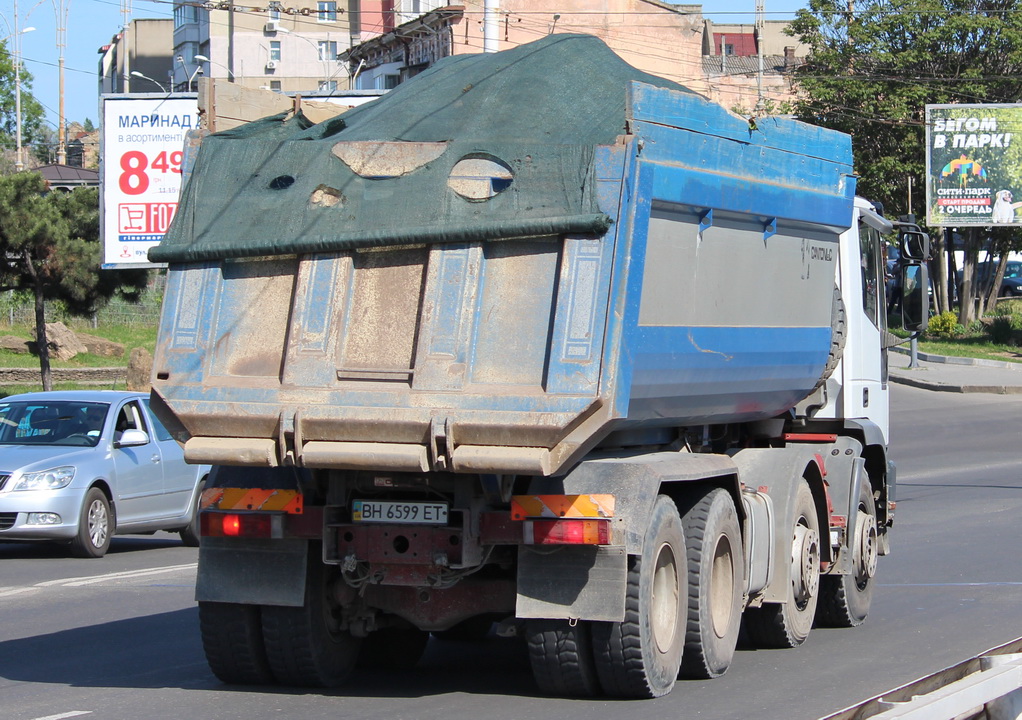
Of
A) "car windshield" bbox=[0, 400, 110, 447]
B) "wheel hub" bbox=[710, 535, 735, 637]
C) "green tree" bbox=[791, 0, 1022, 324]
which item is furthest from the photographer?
"green tree" bbox=[791, 0, 1022, 324]

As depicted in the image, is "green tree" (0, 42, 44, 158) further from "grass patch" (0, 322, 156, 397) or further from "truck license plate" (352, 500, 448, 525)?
"truck license plate" (352, 500, 448, 525)

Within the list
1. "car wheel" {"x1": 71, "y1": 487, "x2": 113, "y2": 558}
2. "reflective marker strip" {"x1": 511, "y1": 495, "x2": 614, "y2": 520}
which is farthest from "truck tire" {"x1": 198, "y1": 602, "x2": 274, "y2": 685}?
"car wheel" {"x1": 71, "y1": 487, "x2": 113, "y2": 558}

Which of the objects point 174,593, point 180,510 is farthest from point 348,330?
point 180,510

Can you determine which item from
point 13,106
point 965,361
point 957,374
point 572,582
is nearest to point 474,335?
point 572,582

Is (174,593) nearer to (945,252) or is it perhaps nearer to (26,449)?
(26,449)

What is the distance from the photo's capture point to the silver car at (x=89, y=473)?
44.7 ft

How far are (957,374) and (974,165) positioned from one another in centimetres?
717

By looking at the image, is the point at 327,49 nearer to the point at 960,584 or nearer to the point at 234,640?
the point at 960,584

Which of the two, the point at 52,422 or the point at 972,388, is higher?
the point at 52,422

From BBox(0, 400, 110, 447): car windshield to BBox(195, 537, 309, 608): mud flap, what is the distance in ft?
24.9

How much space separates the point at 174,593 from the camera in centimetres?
1162

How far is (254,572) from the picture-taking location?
728cm

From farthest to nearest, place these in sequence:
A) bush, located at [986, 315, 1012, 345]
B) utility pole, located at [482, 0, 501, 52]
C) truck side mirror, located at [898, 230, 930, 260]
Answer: bush, located at [986, 315, 1012, 345]
utility pole, located at [482, 0, 501, 52]
truck side mirror, located at [898, 230, 930, 260]

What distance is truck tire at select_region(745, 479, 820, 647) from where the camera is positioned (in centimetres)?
912
